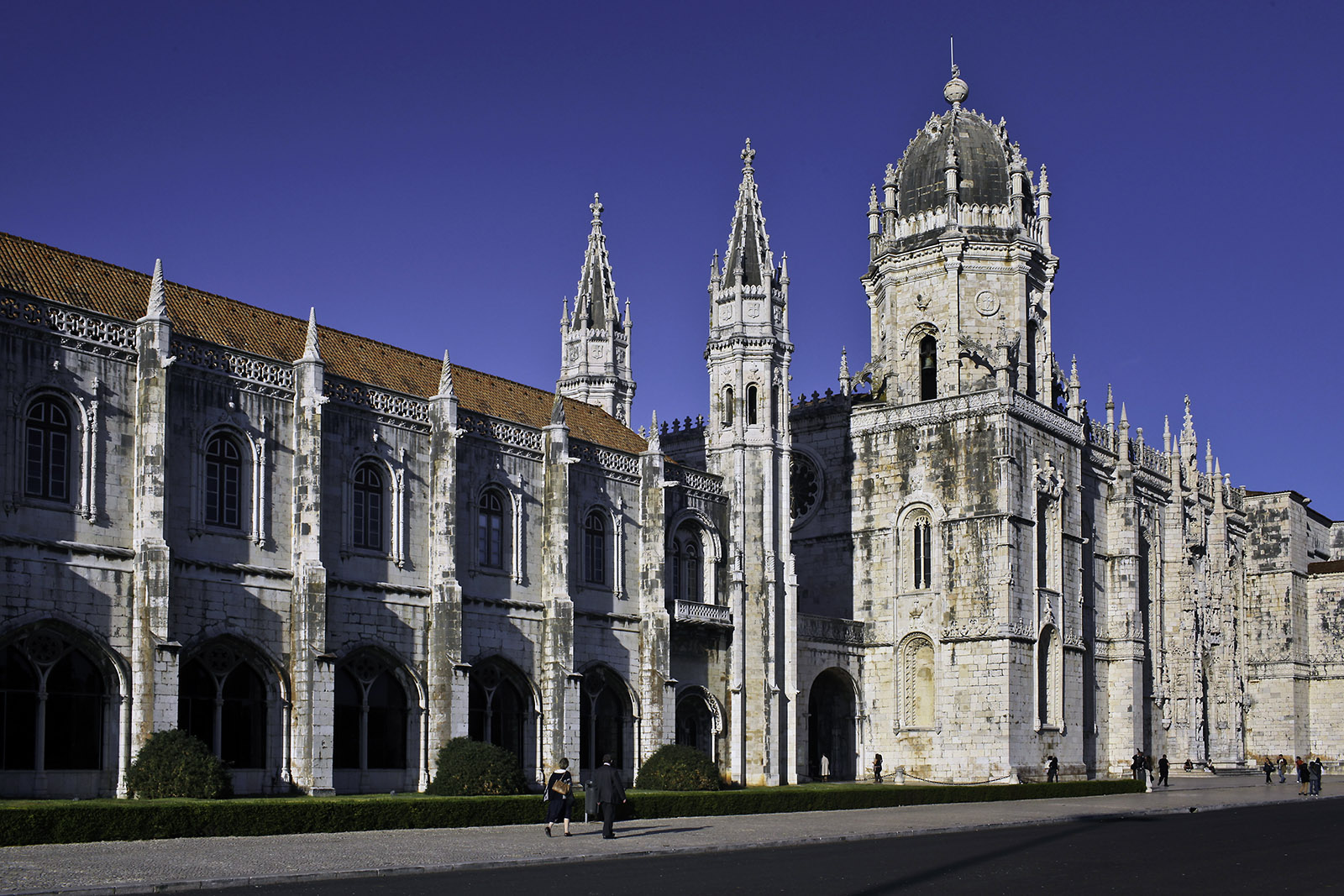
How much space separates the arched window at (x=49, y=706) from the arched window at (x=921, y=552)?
30.5 meters

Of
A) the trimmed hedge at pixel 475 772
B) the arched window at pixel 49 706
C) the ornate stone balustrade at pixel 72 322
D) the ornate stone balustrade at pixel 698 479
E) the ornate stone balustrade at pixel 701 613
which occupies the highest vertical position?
the ornate stone balustrade at pixel 72 322

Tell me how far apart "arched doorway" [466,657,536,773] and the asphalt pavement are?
7.98 meters

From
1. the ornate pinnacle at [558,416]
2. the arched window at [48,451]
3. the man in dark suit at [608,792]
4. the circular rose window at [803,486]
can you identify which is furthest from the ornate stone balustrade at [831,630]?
the arched window at [48,451]

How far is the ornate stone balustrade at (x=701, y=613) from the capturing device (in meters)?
44.5

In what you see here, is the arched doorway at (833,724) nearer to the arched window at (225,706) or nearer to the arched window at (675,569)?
the arched window at (675,569)

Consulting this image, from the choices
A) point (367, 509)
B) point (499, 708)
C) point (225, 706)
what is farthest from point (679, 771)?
point (225, 706)

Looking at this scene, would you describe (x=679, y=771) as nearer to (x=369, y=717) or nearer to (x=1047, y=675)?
(x=369, y=717)

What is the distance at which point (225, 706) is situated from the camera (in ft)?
108

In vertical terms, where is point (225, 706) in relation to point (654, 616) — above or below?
below

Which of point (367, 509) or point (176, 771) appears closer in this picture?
point (176, 771)

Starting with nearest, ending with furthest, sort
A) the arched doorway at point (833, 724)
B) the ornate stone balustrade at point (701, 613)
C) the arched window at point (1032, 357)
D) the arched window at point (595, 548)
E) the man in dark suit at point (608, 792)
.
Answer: the man in dark suit at point (608, 792) < the arched window at point (595, 548) < the ornate stone balustrade at point (701, 613) < the arched doorway at point (833, 724) < the arched window at point (1032, 357)

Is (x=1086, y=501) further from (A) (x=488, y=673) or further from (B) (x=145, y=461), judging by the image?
(B) (x=145, y=461)

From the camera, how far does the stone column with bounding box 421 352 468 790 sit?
120ft

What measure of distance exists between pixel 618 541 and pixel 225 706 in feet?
45.8
